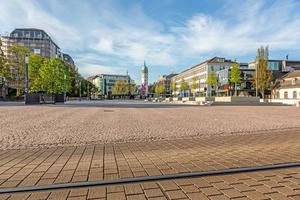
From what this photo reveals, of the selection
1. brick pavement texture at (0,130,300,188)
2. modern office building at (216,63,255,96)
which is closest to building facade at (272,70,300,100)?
modern office building at (216,63,255,96)

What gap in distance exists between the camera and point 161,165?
5906mm

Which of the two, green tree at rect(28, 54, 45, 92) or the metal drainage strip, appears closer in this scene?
the metal drainage strip

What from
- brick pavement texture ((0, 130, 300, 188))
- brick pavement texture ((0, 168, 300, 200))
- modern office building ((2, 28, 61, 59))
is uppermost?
modern office building ((2, 28, 61, 59))

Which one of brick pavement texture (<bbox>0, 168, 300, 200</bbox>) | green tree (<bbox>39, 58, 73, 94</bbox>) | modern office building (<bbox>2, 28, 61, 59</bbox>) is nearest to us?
brick pavement texture (<bbox>0, 168, 300, 200</bbox>)

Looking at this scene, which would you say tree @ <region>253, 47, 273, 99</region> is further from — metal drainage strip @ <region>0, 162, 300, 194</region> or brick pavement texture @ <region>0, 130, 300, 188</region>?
metal drainage strip @ <region>0, 162, 300, 194</region>

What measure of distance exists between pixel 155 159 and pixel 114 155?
1177mm

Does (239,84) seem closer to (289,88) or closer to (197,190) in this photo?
(289,88)

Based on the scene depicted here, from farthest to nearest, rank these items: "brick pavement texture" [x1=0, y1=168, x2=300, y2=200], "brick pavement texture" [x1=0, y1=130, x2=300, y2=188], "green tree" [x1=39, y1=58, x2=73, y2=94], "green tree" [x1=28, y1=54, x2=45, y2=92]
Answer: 1. "green tree" [x1=28, y1=54, x2=45, y2=92]
2. "green tree" [x1=39, y1=58, x2=73, y2=94]
3. "brick pavement texture" [x1=0, y1=130, x2=300, y2=188]
4. "brick pavement texture" [x1=0, y1=168, x2=300, y2=200]

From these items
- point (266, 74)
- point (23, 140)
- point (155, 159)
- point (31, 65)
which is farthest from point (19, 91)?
point (155, 159)

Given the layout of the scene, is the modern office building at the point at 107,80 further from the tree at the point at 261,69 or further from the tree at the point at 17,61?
the tree at the point at 261,69

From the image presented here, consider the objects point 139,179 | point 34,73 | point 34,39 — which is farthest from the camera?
point 34,39

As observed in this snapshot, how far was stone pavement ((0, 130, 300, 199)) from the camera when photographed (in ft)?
14.3

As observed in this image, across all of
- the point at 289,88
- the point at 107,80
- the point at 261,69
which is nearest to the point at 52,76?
the point at 261,69

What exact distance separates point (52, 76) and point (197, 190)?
188 feet
